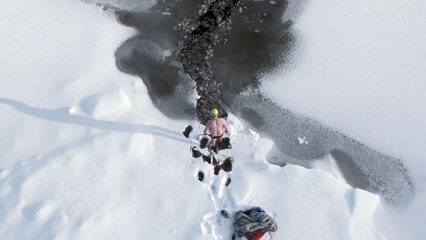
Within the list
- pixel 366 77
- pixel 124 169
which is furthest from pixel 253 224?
pixel 366 77

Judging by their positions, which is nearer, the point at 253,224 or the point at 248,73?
the point at 253,224

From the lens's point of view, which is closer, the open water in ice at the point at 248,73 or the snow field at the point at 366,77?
the open water in ice at the point at 248,73

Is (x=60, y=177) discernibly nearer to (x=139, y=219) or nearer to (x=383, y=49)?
(x=139, y=219)

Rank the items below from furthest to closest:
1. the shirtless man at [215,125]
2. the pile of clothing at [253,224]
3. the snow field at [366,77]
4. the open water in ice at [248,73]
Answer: the snow field at [366,77]
the open water in ice at [248,73]
the shirtless man at [215,125]
the pile of clothing at [253,224]

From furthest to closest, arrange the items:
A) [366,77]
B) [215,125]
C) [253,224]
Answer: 1. [366,77]
2. [215,125]
3. [253,224]

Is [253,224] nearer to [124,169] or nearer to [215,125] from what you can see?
[215,125]

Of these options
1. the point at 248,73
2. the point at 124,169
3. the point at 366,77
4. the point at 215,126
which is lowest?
the point at 124,169

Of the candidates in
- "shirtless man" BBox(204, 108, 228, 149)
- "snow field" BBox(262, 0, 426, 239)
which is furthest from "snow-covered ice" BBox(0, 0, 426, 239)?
"shirtless man" BBox(204, 108, 228, 149)

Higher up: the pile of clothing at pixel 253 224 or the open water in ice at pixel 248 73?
the open water in ice at pixel 248 73

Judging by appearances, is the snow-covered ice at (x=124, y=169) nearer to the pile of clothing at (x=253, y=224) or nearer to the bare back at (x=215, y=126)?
the pile of clothing at (x=253, y=224)

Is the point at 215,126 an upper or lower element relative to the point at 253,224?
upper

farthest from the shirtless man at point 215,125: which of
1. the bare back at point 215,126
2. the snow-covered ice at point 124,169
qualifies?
the snow-covered ice at point 124,169

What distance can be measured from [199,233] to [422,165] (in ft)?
12.5

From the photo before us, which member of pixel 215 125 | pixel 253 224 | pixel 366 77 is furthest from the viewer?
pixel 366 77
